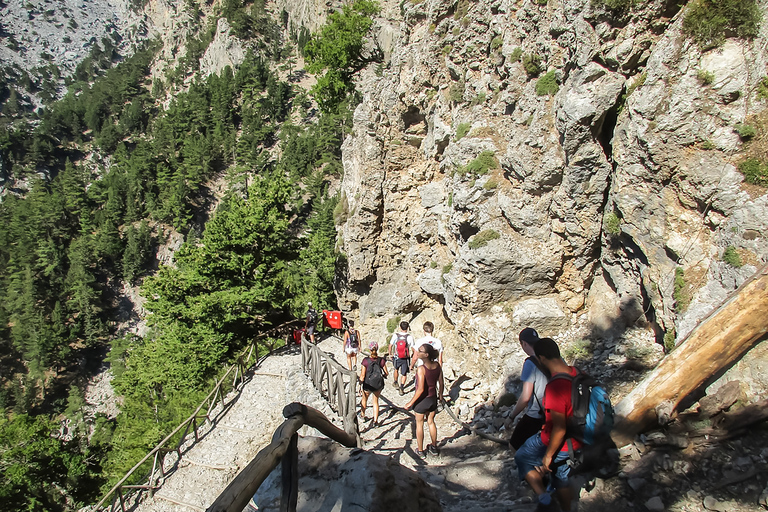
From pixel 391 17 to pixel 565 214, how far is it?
23.3m

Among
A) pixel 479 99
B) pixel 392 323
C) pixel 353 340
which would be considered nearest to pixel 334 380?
pixel 353 340

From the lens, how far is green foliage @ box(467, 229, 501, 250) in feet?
33.0

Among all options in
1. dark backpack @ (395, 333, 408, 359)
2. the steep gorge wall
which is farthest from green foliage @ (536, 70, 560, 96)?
dark backpack @ (395, 333, 408, 359)

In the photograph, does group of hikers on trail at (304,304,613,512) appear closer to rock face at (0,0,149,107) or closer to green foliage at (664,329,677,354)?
green foliage at (664,329,677,354)

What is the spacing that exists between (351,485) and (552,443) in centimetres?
155

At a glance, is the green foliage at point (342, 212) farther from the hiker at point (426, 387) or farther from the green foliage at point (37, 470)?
the green foliage at point (37, 470)

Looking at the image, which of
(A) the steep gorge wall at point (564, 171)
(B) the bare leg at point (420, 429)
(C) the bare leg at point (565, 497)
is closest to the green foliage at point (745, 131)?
(A) the steep gorge wall at point (564, 171)

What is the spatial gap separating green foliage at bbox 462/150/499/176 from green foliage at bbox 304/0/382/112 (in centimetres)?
1404

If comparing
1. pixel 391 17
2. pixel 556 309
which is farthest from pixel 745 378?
pixel 391 17

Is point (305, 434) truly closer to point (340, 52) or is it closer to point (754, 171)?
point (754, 171)

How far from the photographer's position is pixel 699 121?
6.17 meters

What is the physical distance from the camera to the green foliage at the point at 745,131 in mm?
5605

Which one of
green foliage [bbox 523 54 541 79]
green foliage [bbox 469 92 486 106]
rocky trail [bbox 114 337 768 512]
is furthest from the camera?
green foliage [bbox 469 92 486 106]

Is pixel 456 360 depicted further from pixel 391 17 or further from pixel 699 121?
pixel 391 17
